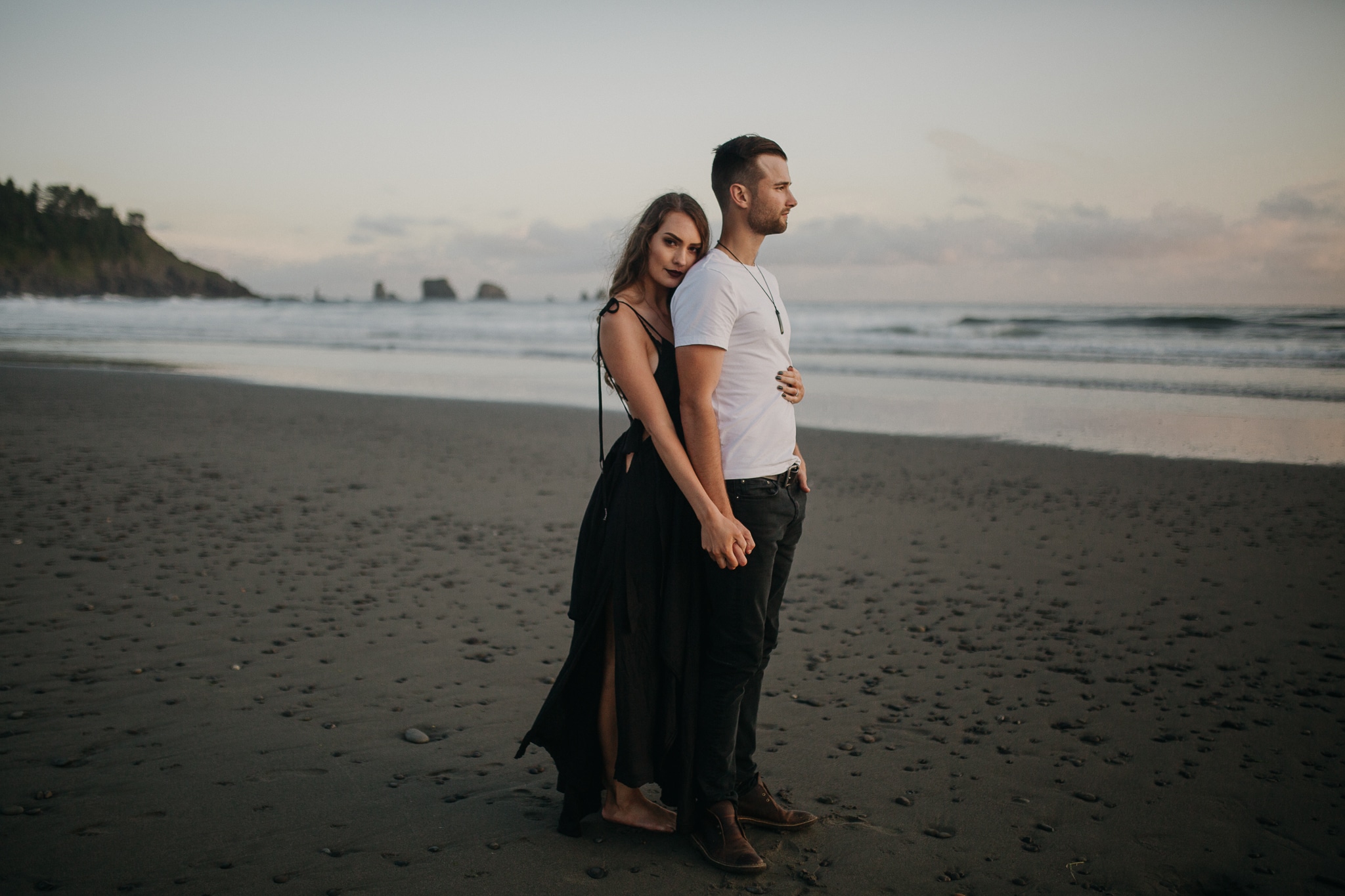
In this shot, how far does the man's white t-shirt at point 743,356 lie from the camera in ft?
7.64

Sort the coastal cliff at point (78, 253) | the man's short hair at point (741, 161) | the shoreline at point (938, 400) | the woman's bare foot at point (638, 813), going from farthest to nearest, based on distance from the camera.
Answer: the coastal cliff at point (78, 253), the shoreline at point (938, 400), the woman's bare foot at point (638, 813), the man's short hair at point (741, 161)

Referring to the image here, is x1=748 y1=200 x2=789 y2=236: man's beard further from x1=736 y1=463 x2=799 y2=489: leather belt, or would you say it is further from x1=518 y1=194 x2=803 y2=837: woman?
x1=736 y1=463 x2=799 y2=489: leather belt

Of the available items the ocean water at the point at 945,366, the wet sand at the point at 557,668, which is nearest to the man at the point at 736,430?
the wet sand at the point at 557,668

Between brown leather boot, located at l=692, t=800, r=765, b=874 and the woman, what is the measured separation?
0.08 m

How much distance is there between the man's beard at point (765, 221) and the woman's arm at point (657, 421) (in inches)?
18.1

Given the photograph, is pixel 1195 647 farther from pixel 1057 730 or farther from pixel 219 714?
pixel 219 714

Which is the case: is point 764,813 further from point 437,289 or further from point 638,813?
point 437,289

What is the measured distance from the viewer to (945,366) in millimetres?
21484

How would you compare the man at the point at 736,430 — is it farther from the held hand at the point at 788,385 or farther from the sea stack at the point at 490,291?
the sea stack at the point at 490,291

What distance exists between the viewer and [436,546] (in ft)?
20.2

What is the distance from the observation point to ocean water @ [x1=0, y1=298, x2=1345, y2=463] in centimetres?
1195

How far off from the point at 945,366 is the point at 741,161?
2030 centimetres

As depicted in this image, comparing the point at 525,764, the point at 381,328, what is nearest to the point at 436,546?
the point at 525,764

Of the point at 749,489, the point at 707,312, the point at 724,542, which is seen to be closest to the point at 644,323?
the point at 707,312
